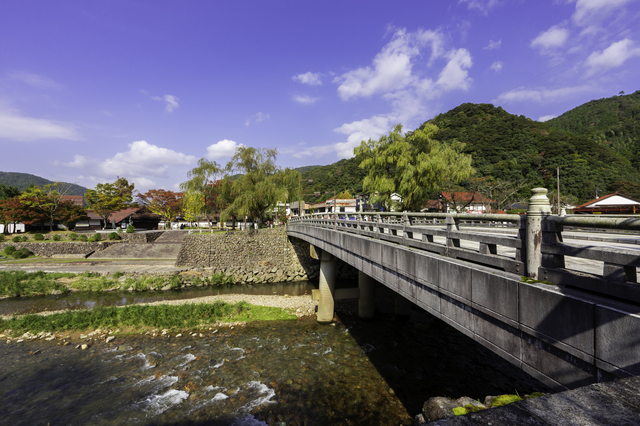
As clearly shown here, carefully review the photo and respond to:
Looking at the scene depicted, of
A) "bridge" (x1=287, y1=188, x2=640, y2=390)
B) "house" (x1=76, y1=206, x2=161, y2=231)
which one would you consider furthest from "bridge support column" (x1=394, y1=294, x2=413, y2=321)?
"house" (x1=76, y1=206, x2=161, y2=231)

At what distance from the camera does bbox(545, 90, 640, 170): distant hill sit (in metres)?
59.4

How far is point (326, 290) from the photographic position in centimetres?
1666

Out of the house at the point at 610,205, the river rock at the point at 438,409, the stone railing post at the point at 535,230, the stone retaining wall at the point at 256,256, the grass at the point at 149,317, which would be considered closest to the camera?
the stone railing post at the point at 535,230

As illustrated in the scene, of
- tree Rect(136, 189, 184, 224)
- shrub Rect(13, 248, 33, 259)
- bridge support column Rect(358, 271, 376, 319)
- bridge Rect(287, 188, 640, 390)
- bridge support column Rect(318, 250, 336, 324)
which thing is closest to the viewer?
bridge Rect(287, 188, 640, 390)

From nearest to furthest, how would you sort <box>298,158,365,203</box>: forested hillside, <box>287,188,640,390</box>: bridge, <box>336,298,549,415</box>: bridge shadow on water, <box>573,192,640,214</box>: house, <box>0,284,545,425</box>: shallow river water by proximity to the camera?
<box>287,188,640,390</box>: bridge, <box>0,284,545,425</box>: shallow river water, <box>336,298,549,415</box>: bridge shadow on water, <box>573,192,640,214</box>: house, <box>298,158,365,203</box>: forested hillside

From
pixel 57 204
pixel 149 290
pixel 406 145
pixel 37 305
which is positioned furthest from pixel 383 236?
pixel 57 204

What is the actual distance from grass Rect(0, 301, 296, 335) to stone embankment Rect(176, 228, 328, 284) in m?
10.7

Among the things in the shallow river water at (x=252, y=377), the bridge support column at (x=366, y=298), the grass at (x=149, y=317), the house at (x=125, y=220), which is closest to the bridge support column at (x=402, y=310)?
the shallow river water at (x=252, y=377)

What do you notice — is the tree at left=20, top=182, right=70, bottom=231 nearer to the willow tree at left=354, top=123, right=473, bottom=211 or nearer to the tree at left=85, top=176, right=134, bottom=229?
the tree at left=85, top=176, right=134, bottom=229

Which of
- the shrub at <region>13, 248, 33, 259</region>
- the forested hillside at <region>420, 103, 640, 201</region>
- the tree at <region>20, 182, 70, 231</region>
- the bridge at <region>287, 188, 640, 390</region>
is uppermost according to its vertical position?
the forested hillside at <region>420, 103, 640, 201</region>

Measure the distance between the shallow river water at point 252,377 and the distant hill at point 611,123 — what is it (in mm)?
66421

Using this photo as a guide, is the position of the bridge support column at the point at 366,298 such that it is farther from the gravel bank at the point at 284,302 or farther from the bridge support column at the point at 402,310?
the gravel bank at the point at 284,302

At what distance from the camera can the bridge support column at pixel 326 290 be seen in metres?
16.2

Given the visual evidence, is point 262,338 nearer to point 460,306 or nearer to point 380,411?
point 380,411
